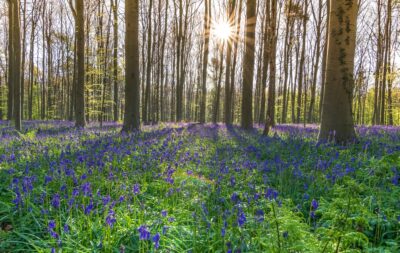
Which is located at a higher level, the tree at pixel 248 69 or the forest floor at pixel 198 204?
the tree at pixel 248 69

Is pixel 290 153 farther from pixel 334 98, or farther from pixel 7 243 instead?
pixel 7 243

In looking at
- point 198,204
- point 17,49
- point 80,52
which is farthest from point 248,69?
point 198,204

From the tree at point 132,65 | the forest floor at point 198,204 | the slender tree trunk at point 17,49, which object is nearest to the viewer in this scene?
the forest floor at point 198,204

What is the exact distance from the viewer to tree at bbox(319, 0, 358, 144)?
806 centimetres

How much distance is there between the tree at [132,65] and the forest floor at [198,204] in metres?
5.30

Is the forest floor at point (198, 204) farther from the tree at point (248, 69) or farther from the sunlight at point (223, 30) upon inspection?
the sunlight at point (223, 30)

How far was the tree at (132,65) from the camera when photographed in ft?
39.8

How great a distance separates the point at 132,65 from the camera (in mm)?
12344

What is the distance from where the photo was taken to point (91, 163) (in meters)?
5.55

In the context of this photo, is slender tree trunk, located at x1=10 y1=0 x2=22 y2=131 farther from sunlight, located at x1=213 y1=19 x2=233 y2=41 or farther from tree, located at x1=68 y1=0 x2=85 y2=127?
sunlight, located at x1=213 y1=19 x2=233 y2=41

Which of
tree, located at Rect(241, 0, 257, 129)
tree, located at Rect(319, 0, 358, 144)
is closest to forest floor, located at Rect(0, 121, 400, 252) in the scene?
tree, located at Rect(319, 0, 358, 144)

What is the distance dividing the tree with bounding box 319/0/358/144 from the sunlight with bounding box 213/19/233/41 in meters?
15.2

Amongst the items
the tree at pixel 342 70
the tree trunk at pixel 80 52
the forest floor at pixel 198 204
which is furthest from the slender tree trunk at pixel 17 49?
the tree at pixel 342 70

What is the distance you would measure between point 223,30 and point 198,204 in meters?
23.9
